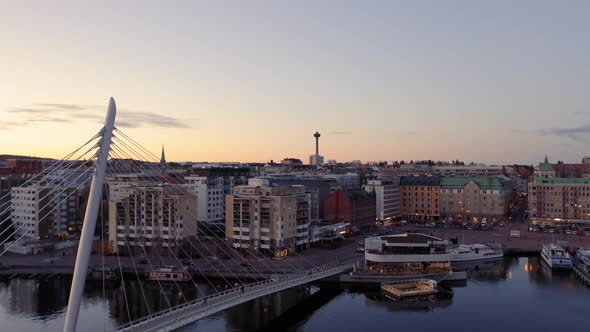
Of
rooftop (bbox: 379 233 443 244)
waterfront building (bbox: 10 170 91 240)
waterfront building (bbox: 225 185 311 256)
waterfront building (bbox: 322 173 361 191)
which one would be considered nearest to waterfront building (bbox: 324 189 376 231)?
waterfront building (bbox: 322 173 361 191)

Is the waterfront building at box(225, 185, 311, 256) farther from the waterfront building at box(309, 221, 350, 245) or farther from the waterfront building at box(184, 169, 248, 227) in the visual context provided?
the waterfront building at box(184, 169, 248, 227)

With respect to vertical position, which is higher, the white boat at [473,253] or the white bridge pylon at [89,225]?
the white bridge pylon at [89,225]

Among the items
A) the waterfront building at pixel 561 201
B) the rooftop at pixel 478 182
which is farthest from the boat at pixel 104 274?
the waterfront building at pixel 561 201

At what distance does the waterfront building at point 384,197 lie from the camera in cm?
4969

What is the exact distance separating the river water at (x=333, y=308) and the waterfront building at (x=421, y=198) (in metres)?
24.8

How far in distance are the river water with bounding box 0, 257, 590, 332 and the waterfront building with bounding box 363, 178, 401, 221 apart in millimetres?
21387

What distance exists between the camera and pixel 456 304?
24.1m

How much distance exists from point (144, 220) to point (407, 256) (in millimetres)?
15579

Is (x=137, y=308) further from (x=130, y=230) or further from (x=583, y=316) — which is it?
(x=583, y=316)

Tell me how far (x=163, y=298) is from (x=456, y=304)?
12738 millimetres

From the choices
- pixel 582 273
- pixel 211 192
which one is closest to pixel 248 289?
pixel 582 273

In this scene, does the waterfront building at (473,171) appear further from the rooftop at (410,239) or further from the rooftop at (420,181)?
Answer: the rooftop at (410,239)

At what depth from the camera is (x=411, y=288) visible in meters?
26.1

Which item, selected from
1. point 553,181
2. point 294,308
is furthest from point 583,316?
point 553,181
